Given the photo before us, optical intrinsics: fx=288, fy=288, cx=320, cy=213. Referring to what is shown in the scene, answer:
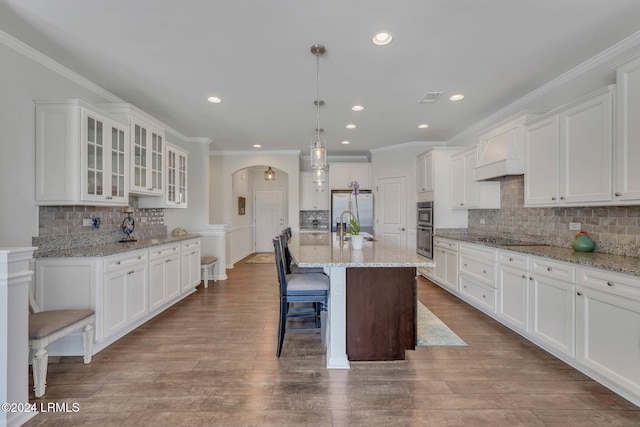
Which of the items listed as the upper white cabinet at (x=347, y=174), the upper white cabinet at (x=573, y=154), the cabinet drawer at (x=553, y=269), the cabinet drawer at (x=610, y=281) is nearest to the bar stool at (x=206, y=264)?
the upper white cabinet at (x=347, y=174)

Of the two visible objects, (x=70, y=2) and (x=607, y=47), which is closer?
(x=70, y=2)

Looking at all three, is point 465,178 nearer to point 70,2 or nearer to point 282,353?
point 282,353

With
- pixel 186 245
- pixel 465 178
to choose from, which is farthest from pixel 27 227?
pixel 465 178

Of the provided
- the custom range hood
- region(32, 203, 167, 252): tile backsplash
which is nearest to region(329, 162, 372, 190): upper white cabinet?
the custom range hood

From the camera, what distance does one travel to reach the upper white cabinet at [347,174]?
650 centimetres

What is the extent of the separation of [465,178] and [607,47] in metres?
2.12

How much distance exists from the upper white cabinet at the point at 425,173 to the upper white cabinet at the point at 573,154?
6.02ft

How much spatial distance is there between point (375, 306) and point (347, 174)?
454 cm

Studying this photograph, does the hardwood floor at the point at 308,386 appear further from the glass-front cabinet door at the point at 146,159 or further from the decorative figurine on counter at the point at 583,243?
the glass-front cabinet door at the point at 146,159

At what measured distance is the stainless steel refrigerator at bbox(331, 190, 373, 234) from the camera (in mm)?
6204

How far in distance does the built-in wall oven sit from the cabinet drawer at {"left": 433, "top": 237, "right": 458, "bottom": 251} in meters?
0.13

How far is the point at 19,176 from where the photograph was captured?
2408 mm

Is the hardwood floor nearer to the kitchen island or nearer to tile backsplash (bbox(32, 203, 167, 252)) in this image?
the kitchen island

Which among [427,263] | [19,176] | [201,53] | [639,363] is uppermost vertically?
[201,53]
